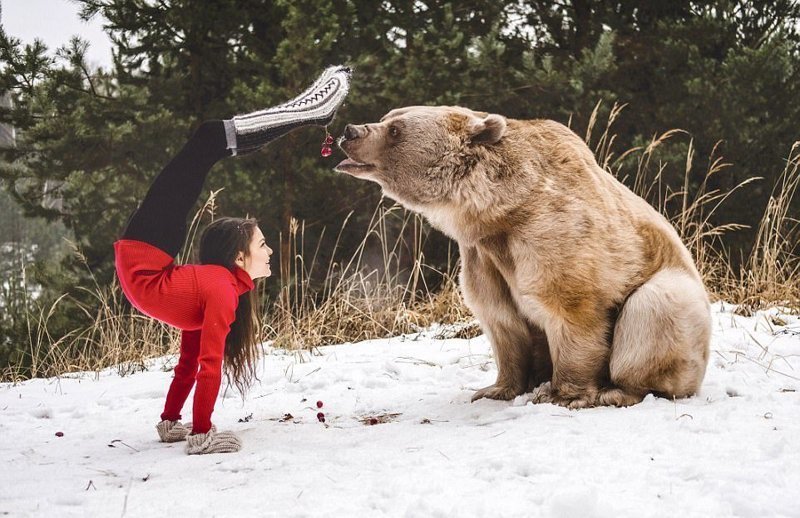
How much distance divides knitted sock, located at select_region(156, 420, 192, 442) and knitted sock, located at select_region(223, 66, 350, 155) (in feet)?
3.53

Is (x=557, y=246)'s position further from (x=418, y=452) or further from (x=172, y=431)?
(x=172, y=431)

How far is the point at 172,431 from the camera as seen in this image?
287 centimetres

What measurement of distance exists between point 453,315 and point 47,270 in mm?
7875

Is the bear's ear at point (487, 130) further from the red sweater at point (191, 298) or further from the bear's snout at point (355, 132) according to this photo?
the red sweater at point (191, 298)

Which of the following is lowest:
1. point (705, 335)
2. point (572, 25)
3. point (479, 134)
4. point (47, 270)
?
point (47, 270)

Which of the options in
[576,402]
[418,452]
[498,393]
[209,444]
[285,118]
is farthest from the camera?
[498,393]

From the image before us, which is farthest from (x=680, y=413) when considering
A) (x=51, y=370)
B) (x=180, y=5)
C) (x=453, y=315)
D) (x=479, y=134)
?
(x=180, y=5)

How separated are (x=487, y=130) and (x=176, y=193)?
4.02 ft

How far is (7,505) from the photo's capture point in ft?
6.91

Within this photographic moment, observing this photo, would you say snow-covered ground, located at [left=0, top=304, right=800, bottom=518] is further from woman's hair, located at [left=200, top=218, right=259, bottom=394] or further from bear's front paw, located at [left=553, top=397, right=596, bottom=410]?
woman's hair, located at [left=200, top=218, right=259, bottom=394]

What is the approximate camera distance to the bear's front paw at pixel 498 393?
324cm

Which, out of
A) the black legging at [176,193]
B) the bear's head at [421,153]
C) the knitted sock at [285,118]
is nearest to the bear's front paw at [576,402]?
the bear's head at [421,153]

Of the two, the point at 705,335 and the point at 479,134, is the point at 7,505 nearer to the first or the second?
the point at 479,134

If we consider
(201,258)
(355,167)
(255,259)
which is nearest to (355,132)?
(355,167)
